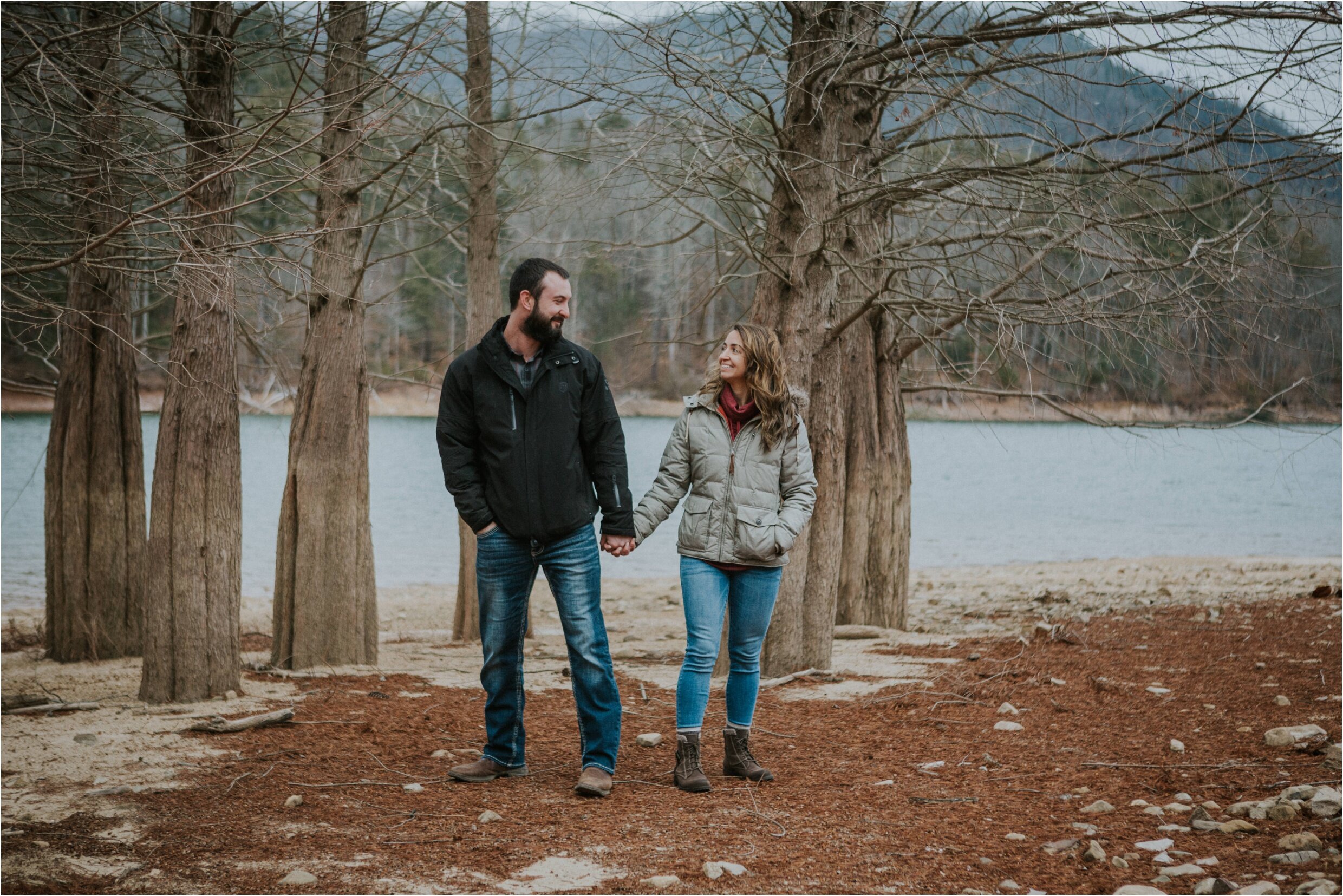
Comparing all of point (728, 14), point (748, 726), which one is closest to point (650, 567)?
point (728, 14)

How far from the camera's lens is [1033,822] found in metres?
4.35

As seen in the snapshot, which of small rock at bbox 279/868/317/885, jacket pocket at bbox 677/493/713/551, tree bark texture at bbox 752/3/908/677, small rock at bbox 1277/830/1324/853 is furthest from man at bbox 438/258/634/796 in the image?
tree bark texture at bbox 752/3/908/677

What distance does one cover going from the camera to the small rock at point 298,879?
3.67 metres

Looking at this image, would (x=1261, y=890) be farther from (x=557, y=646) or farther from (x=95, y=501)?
(x=95, y=501)

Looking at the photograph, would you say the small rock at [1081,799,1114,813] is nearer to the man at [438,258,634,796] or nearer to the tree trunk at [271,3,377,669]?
the man at [438,258,634,796]

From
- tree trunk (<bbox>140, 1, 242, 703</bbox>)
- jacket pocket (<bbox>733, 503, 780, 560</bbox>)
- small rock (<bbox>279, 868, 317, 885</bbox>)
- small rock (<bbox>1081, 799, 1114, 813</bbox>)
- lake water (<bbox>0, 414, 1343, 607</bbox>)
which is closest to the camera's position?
small rock (<bbox>279, 868, 317, 885</bbox>)

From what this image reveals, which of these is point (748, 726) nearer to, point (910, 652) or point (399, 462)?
point (910, 652)

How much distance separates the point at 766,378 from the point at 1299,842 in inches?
110

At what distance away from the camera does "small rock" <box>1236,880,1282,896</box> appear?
3.45 metres

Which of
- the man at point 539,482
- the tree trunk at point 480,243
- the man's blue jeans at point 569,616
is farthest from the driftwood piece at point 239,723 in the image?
the tree trunk at point 480,243

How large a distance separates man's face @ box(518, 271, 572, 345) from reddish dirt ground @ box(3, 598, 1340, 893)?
6.83 feet

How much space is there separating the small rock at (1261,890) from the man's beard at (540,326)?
10.9 ft

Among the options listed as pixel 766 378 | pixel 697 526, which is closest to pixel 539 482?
pixel 697 526

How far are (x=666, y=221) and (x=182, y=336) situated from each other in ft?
13.1
